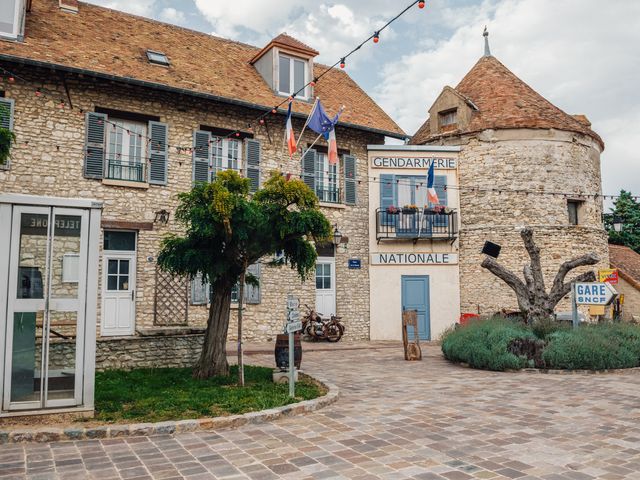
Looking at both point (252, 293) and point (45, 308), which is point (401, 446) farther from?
point (252, 293)

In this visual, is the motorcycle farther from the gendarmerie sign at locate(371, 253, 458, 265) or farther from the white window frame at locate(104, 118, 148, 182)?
the white window frame at locate(104, 118, 148, 182)

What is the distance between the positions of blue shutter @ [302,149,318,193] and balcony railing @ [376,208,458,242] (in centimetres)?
231

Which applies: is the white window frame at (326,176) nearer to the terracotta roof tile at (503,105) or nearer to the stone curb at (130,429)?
the terracotta roof tile at (503,105)

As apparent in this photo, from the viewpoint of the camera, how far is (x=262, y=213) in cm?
746

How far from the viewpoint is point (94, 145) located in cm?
1238

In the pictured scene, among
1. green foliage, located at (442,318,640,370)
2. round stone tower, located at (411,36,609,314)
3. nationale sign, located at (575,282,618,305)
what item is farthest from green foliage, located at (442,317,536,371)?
round stone tower, located at (411,36,609,314)

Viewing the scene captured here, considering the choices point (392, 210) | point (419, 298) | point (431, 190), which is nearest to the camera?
point (431, 190)

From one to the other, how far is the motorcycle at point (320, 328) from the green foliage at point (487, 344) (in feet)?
13.7

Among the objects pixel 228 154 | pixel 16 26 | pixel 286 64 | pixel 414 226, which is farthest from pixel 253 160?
pixel 16 26

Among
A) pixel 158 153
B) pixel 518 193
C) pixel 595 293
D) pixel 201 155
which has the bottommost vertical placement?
pixel 595 293

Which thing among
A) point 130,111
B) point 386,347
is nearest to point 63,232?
point 130,111

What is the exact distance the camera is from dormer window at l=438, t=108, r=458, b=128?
58.9 ft

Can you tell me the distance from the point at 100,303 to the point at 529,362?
30.2 ft

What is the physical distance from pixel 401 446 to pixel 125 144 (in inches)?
419
